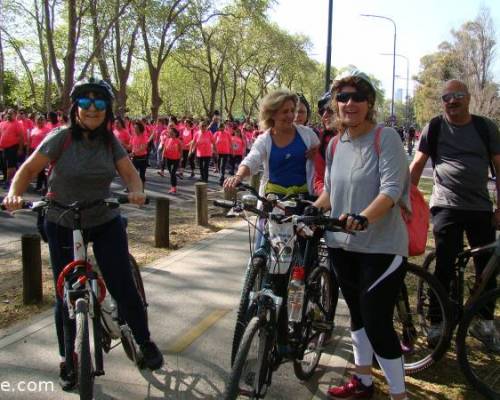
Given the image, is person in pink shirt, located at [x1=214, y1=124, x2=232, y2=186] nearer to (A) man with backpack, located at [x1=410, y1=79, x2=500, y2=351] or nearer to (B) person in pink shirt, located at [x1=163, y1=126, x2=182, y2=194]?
(B) person in pink shirt, located at [x1=163, y1=126, x2=182, y2=194]

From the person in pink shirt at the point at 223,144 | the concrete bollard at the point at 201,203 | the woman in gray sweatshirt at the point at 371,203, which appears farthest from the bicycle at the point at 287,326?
the person in pink shirt at the point at 223,144

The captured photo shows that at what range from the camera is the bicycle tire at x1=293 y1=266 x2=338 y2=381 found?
340cm

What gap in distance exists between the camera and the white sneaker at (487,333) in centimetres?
356

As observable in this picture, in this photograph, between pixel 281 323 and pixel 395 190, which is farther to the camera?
pixel 281 323

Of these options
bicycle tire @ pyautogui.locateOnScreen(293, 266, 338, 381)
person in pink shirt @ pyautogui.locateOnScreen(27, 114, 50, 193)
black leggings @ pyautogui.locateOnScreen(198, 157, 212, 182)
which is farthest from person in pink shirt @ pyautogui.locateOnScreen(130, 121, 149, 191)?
bicycle tire @ pyautogui.locateOnScreen(293, 266, 338, 381)

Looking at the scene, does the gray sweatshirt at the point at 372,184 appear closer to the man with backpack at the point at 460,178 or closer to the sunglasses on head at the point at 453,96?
the man with backpack at the point at 460,178

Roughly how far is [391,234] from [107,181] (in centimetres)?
172

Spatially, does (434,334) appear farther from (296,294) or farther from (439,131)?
(439,131)

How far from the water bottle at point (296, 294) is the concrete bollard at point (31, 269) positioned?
2640 millimetres

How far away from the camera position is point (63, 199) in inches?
126

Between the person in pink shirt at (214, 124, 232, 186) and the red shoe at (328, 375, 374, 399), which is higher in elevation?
the person in pink shirt at (214, 124, 232, 186)

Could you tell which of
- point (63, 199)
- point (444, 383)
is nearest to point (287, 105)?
point (63, 199)

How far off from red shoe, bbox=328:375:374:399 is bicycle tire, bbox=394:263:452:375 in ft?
1.69

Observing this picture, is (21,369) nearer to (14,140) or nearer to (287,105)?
(287,105)
